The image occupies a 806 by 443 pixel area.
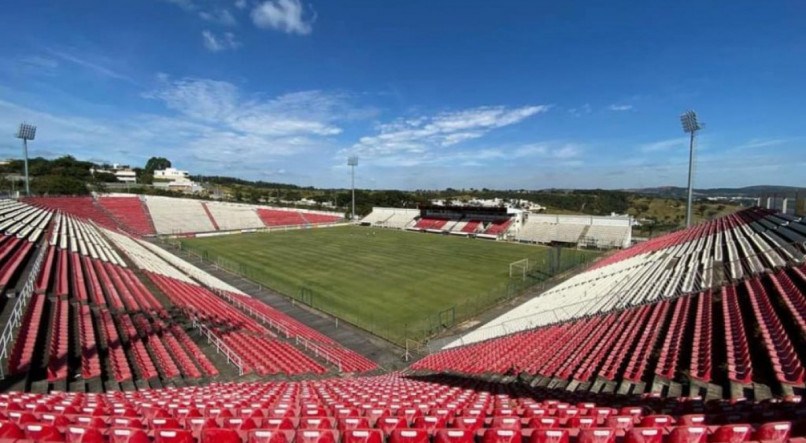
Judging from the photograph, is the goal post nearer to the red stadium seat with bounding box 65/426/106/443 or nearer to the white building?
the red stadium seat with bounding box 65/426/106/443

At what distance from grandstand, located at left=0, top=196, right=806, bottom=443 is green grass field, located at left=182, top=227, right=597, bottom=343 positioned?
407 centimetres

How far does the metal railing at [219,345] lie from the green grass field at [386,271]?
9.70m

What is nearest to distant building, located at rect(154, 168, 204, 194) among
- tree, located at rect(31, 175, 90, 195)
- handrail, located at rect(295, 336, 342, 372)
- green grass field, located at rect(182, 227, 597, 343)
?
tree, located at rect(31, 175, 90, 195)

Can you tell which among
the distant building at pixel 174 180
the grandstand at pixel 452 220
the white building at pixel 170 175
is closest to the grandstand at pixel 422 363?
the grandstand at pixel 452 220

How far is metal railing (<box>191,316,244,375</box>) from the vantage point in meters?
12.7

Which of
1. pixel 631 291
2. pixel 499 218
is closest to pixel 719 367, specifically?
pixel 631 291

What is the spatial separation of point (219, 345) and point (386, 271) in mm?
24734

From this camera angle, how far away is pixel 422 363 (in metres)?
17.3

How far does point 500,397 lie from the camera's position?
8.52 m

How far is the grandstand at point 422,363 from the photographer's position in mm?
4441

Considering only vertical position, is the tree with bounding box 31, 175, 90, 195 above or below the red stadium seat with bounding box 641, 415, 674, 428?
above

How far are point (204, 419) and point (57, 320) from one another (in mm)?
9383

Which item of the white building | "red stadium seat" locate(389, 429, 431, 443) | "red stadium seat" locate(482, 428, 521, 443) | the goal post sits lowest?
the goal post

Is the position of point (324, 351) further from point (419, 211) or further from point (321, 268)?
point (419, 211)
